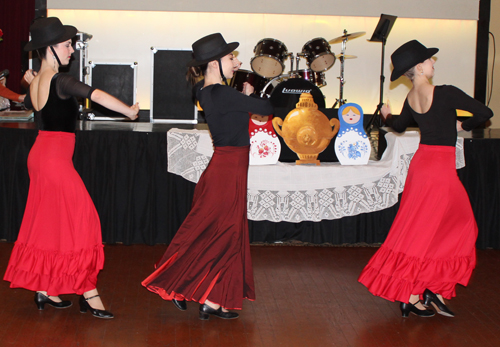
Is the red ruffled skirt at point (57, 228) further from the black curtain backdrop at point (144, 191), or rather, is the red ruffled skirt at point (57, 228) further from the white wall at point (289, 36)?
the white wall at point (289, 36)

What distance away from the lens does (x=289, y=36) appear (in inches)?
304

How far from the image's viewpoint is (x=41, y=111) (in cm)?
289

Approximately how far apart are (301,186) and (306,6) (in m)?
3.94

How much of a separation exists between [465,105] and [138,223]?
2.77m

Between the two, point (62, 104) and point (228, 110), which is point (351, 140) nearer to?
point (228, 110)

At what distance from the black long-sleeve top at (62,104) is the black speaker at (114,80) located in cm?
315

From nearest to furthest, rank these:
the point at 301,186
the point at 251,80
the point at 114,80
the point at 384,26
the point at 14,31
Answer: the point at 301,186 < the point at 251,80 < the point at 114,80 < the point at 384,26 < the point at 14,31

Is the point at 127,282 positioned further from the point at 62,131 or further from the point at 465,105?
the point at 465,105

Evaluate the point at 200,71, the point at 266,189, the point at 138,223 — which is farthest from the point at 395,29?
the point at 200,71

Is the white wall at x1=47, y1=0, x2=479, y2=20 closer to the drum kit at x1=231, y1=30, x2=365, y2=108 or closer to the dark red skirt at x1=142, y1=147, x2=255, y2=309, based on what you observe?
the drum kit at x1=231, y1=30, x2=365, y2=108

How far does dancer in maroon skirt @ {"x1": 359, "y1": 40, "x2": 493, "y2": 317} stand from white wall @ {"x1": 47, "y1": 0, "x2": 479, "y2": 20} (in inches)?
182

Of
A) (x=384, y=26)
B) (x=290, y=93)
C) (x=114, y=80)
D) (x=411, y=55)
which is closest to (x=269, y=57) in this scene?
(x=384, y=26)

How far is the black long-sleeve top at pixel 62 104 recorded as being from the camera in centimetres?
274

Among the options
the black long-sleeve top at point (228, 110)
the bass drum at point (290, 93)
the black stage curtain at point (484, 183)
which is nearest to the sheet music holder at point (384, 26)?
the bass drum at point (290, 93)
